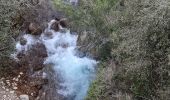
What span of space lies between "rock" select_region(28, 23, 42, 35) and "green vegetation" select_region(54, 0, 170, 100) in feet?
9.20

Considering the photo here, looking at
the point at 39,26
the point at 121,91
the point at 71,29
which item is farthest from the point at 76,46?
the point at 121,91

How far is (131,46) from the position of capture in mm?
9844

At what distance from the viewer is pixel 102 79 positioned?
36.2ft

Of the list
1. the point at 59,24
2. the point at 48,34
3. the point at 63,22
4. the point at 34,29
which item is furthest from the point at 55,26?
the point at 34,29

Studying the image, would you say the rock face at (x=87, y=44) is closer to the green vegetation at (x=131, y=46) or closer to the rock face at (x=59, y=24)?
the green vegetation at (x=131, y=46)

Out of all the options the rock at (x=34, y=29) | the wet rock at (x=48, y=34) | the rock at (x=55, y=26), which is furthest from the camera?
the rock at (x=55, y=26)

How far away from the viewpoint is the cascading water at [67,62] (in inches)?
507

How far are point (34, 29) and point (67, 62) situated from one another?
7.73ft

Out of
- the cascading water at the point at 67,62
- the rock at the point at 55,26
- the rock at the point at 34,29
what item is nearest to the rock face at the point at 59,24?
the rock at the point at 55,26

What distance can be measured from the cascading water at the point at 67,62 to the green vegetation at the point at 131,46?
2.92 ft

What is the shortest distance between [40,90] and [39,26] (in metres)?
3.75

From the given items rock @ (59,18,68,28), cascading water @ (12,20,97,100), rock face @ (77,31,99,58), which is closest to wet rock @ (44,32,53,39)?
cascading water @ (12,20,97,100)

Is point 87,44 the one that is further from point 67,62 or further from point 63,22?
point 63,22

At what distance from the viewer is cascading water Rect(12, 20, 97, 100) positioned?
12.9 metres
